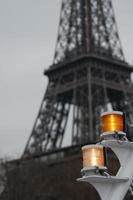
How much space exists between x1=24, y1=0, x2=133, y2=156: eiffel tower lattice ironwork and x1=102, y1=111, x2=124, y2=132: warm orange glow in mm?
57339

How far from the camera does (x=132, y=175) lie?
270 inches

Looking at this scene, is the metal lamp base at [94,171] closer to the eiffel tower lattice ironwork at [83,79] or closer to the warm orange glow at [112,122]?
the warm orange glow at [112,122]

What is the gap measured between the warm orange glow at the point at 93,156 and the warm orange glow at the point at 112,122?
245 millimetres

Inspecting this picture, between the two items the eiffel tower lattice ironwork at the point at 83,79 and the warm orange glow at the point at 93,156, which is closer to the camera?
the warm orange glow at the point at 93,156

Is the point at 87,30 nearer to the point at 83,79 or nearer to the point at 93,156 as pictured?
the point at 83,79

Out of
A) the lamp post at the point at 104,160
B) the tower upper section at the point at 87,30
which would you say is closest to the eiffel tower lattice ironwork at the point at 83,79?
the tower upper section at the point at 87,30

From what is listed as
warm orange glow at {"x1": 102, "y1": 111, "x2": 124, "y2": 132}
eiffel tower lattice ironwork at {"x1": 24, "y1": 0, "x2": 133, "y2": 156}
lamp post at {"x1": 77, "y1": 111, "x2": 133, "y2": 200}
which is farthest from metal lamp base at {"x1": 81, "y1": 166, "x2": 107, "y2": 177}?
eiffel tower lattice ironwork at {"x1": 24, "y1": 0, "x2": 133, "y2": 156}

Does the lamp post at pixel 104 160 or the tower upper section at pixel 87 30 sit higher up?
the tower upper section at pixel 87 30

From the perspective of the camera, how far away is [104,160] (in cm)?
676

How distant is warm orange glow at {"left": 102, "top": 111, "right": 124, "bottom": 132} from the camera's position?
22.1ft

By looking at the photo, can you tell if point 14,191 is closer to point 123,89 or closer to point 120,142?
point 123,89

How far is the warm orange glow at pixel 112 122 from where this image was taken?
22.1 feet

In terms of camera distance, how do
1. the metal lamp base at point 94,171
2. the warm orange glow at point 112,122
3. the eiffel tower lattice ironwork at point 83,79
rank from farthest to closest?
the eiffel tower lattice ironwork at point 83,79
the warm orange glow at point 112,122
the metal lamp base at point 94,171

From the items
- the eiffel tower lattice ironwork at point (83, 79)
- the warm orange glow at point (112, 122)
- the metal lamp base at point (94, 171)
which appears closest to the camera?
the metal lamp base at point (94, 171)
